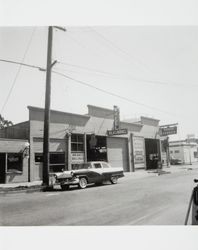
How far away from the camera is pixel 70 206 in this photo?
8.45 m

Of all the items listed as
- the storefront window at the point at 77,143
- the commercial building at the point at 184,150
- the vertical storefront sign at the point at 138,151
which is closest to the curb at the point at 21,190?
the storefront window at the point at 77,143

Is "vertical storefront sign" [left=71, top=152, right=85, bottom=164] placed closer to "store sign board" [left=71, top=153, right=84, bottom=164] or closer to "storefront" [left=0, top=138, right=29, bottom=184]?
"store sign board" [left=71, top=153, right=84, bottom=164]

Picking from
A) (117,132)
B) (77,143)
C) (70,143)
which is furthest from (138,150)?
(70,143)

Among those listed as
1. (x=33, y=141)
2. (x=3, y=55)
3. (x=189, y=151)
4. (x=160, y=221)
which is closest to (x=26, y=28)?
(x=3, y=55)

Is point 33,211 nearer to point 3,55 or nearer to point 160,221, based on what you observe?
point 160,221

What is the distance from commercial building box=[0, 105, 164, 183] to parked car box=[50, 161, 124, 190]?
2.79ft

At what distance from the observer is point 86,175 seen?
46.8 feet

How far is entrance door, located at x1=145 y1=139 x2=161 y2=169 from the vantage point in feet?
103

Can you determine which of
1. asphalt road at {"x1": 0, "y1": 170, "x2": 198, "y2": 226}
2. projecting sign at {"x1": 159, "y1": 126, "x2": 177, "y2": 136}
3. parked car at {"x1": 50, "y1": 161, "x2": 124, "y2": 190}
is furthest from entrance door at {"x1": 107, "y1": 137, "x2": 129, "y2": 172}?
asphalt road at {"x1": 0, "y1": 170, "x2": 198, "y2": 226}

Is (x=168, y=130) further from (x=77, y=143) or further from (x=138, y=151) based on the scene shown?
(x=77, y=143)

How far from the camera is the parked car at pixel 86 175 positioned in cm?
1362

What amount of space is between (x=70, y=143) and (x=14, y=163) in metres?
4.81

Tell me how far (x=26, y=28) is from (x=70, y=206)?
18.5 ft

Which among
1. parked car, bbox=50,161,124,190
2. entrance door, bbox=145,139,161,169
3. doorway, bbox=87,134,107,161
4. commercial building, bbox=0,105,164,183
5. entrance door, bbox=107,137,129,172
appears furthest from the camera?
entrance door, bbox=145,139,161,169
